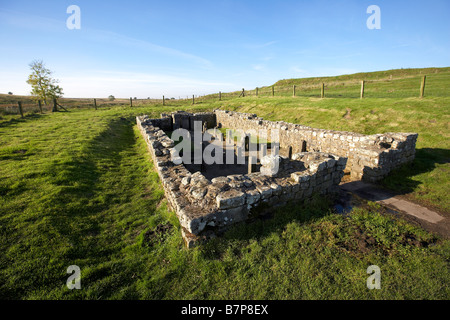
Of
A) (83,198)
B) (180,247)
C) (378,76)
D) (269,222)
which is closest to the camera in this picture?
(180,247)

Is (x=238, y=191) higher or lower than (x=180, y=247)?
higher

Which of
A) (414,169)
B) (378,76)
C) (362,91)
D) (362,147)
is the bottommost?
(414,169)

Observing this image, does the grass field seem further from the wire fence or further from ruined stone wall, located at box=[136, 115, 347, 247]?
the wire fence

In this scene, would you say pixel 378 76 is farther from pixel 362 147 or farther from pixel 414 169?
pixel 362 147

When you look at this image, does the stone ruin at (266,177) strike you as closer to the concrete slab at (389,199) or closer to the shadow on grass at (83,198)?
the concrete slab at (389,199)

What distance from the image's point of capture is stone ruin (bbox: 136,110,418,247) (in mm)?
4883

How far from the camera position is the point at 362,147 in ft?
30.1

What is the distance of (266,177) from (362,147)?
19.0 feet

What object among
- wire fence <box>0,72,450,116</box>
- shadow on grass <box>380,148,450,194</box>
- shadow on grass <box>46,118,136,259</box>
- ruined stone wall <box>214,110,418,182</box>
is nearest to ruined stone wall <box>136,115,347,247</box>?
shadow on grass <box>46,118,136,259</box>

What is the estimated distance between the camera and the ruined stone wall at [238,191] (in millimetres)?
4773
